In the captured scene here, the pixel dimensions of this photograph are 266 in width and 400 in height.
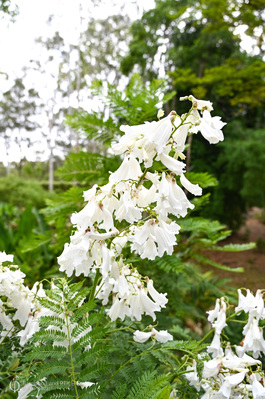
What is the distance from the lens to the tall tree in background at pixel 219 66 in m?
3.56

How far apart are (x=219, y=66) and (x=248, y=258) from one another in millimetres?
2415

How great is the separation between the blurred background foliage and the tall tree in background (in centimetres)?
1

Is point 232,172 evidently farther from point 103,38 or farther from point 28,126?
point 28,126

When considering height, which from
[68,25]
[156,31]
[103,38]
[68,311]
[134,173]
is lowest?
[68,311]

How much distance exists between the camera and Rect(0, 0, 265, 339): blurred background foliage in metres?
1.26

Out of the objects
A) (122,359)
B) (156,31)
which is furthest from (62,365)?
(156,31)

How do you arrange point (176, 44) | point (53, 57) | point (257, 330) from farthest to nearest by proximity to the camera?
point (53, 57)
point (176, 44)
point (257, 330)

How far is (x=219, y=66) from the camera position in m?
4.16

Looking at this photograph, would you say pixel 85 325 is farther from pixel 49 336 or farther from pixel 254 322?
pixel 254 322

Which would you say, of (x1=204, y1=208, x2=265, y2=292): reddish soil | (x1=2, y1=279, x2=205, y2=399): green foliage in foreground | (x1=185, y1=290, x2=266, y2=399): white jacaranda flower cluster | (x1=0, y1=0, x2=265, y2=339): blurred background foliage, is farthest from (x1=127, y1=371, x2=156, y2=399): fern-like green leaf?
(x1=204, y1=208, x2=265, y2=292): reddish soil

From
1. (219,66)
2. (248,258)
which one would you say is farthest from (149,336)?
(219,66)

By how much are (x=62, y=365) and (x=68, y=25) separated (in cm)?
644

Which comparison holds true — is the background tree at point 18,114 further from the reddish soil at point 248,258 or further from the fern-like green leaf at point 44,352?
the fern-like green leaf at point 44,352

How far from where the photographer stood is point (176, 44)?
4766 millimetres
